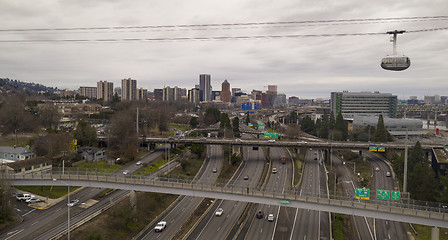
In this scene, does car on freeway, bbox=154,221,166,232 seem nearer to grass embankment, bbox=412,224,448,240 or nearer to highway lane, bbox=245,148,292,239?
highway lane, bbox=245,148,292,239

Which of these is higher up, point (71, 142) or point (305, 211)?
point (71, 142)

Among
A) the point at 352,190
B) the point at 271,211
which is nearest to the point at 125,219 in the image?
the point at 271,211

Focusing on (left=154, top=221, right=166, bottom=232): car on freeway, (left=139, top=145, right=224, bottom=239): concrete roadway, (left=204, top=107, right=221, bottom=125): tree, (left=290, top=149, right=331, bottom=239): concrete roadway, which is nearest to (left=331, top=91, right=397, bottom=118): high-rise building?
(left=204, top=107, right=221, bottom=125): tree

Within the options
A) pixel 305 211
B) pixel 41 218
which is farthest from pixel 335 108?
pixel 41 218

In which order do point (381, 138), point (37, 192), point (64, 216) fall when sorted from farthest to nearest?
point (381, 138)
point (37, 192)
point (64, 216)

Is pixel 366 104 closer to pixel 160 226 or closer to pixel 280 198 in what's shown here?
pixel 280 198

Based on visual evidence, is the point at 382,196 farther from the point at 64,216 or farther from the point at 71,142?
the point at 71,142

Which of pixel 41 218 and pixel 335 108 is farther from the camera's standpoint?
pixel 335 108

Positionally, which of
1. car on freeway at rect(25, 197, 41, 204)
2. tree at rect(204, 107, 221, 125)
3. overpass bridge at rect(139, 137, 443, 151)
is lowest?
car on freeway at rect(25, 197, 41, 204)
